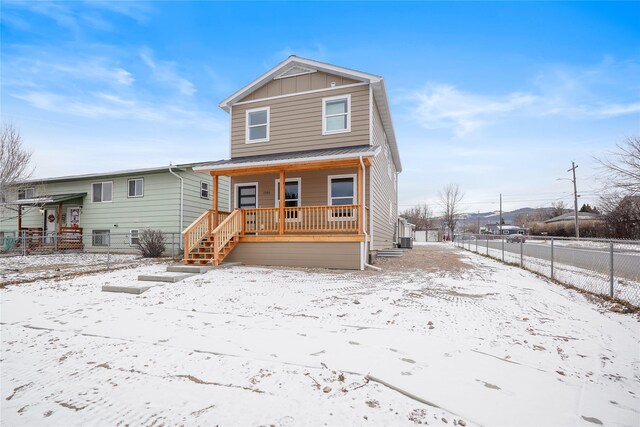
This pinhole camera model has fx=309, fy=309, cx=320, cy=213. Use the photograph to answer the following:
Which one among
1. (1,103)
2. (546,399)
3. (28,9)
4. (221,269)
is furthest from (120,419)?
(1,103)

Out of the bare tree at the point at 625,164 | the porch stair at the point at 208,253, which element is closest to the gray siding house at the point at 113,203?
the porch stair at the point at 208,253

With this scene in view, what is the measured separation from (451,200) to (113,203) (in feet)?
142

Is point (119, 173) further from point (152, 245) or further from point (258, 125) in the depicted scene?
point (258, 125)

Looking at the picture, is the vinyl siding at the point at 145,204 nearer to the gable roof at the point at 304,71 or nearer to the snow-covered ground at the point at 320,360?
the gable roof at the point at 304,71

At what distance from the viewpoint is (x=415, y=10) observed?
38.4ft

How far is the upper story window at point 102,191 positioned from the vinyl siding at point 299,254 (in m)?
11.0

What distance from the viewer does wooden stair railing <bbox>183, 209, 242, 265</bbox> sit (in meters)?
10.3

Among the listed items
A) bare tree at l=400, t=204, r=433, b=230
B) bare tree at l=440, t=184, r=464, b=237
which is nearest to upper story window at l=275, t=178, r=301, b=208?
bare tree at l=440, t=184, r=464, b=237

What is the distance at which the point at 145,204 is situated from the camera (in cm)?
1678

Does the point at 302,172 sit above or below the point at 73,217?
above

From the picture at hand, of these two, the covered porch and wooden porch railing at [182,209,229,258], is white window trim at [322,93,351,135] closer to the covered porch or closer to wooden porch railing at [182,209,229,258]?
wooden porch railing at [182,209,229,258]

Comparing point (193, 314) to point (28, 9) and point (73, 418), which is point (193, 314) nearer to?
point (73, 418)

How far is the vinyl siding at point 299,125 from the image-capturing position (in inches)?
466

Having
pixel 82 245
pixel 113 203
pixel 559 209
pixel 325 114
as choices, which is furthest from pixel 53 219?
pixel 559 209
